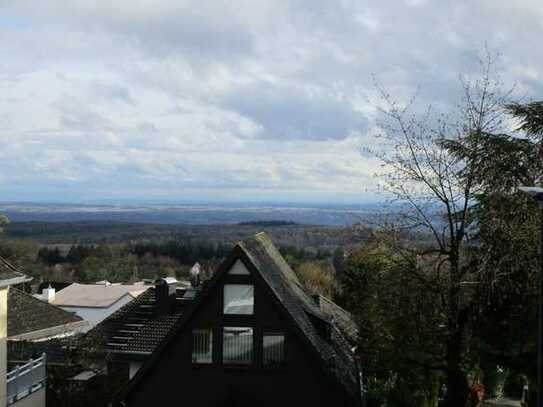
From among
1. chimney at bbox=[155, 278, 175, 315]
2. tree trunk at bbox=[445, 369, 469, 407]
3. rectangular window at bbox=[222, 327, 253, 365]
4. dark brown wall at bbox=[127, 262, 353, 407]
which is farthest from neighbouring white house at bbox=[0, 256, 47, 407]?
tree trunk at bbox=[445, 369, 469, 407]

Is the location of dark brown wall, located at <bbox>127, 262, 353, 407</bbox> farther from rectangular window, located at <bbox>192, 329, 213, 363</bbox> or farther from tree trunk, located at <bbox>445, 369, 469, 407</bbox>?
tree trunk, located at <bbox>445, 369, 469, 407</bbox>

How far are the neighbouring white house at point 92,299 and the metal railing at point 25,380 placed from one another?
36142mm

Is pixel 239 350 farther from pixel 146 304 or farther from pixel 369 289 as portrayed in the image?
pixel 146 304

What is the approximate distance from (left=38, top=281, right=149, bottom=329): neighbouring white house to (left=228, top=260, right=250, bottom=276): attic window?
39676mm

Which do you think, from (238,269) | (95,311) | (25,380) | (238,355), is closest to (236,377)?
(238,355)

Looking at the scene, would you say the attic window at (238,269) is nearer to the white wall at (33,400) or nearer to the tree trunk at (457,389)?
the tree trunk at (457,389)

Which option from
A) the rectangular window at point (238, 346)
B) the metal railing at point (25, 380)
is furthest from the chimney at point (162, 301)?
the rectangular window at point (238, 346)

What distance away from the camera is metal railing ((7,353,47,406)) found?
22070 mm

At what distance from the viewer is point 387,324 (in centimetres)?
2027

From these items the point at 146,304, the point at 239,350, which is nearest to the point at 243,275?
the point at 239,350

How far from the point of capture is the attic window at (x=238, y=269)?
2342cm

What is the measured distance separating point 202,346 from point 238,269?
Answer: 2.76 metres

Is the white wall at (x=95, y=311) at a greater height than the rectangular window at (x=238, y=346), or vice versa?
the rectangular window at (x=238, y=346)

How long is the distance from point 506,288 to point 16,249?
7073 centimetres
